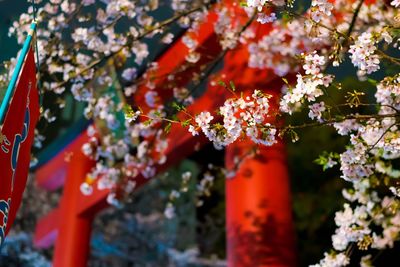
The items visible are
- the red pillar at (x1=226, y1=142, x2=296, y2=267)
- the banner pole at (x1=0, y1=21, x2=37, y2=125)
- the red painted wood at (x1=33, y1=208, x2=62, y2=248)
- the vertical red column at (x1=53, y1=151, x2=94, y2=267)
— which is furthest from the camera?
the red painted wood at (x1=33, y1=208, x2=62, y2=248)

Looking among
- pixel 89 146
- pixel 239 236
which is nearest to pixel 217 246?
pixel 89 146

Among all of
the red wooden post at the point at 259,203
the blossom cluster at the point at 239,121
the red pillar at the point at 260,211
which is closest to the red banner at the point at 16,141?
the blossom cluster at the point at 239,121

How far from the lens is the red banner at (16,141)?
242cm

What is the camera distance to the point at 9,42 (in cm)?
462

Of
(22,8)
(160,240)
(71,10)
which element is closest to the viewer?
(71,10)

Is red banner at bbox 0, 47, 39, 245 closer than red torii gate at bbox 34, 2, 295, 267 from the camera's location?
Yes

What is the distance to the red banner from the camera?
2.42 meters

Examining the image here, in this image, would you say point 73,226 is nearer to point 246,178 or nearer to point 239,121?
point 246,178

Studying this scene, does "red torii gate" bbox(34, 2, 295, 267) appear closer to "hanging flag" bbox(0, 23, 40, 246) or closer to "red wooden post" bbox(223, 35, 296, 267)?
"red wooden post" bbox(223, 35, 296, 267)

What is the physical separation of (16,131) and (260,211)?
2.18 metres

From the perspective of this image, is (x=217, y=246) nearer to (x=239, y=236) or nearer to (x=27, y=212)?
(x=27, y=212)

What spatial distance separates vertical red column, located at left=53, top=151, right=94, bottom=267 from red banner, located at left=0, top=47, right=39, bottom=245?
410cm

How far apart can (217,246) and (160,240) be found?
1209 millimetres

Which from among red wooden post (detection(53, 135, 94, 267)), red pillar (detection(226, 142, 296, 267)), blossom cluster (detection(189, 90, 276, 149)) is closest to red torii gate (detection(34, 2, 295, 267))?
red pillar (detection(226, 142, 296, 267))
